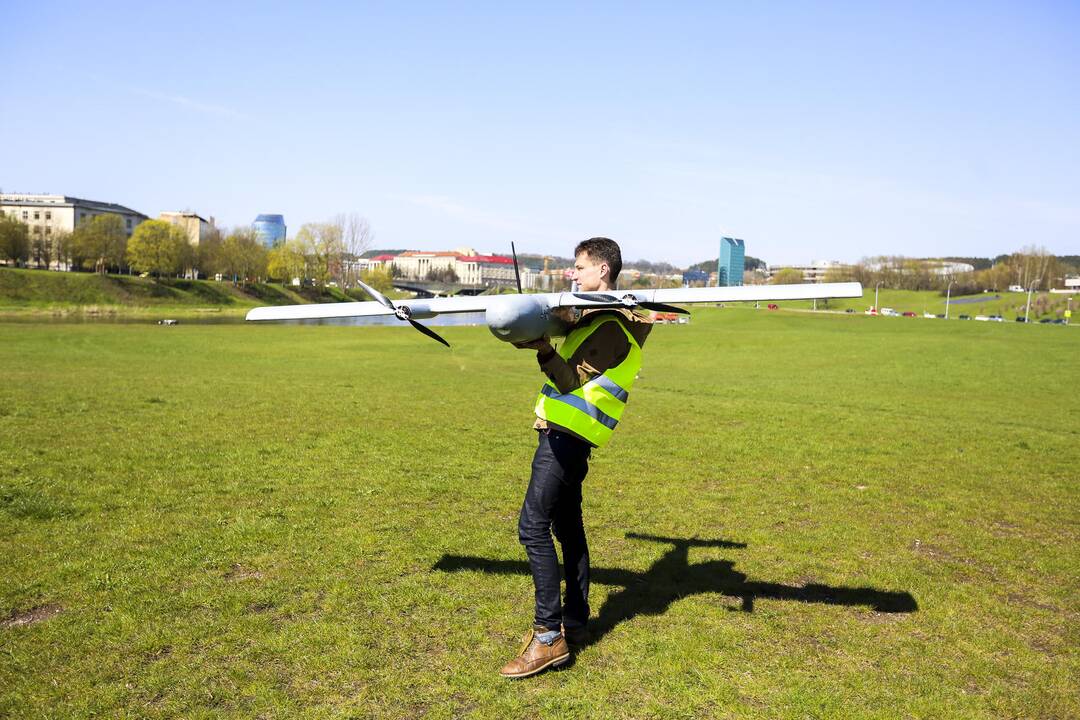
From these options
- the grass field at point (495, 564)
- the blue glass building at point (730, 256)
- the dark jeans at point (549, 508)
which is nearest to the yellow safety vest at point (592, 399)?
the dark jeans at point (549, 508)

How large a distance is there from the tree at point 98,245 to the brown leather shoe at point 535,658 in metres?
130

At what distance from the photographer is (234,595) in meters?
6.75

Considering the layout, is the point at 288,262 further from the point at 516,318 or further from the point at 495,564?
the point at 516,318

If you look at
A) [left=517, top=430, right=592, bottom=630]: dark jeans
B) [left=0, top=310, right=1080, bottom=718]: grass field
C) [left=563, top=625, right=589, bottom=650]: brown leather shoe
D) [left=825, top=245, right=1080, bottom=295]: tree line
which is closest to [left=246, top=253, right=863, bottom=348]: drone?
[left=517, top=430, right=592, bottom=630]: dark jeans

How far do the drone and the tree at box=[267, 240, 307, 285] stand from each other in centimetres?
13040

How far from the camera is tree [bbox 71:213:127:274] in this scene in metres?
118

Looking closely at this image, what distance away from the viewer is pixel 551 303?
530 centimetres

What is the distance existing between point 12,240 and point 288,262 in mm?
39269

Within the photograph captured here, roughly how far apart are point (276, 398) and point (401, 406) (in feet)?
11.7

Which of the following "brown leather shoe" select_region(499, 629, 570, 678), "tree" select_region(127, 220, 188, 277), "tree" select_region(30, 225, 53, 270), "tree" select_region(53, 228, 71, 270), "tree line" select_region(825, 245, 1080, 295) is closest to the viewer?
"brown leather shoe" select_region(499, 629, 570, 678)

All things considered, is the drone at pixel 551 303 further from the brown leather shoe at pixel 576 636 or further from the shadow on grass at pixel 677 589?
the shadow on grass at pixel 677 589

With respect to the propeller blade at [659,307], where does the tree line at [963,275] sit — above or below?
above

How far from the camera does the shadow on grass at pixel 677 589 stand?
269 inches

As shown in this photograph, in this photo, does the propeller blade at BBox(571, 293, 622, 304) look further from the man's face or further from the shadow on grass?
the shadow on grass
